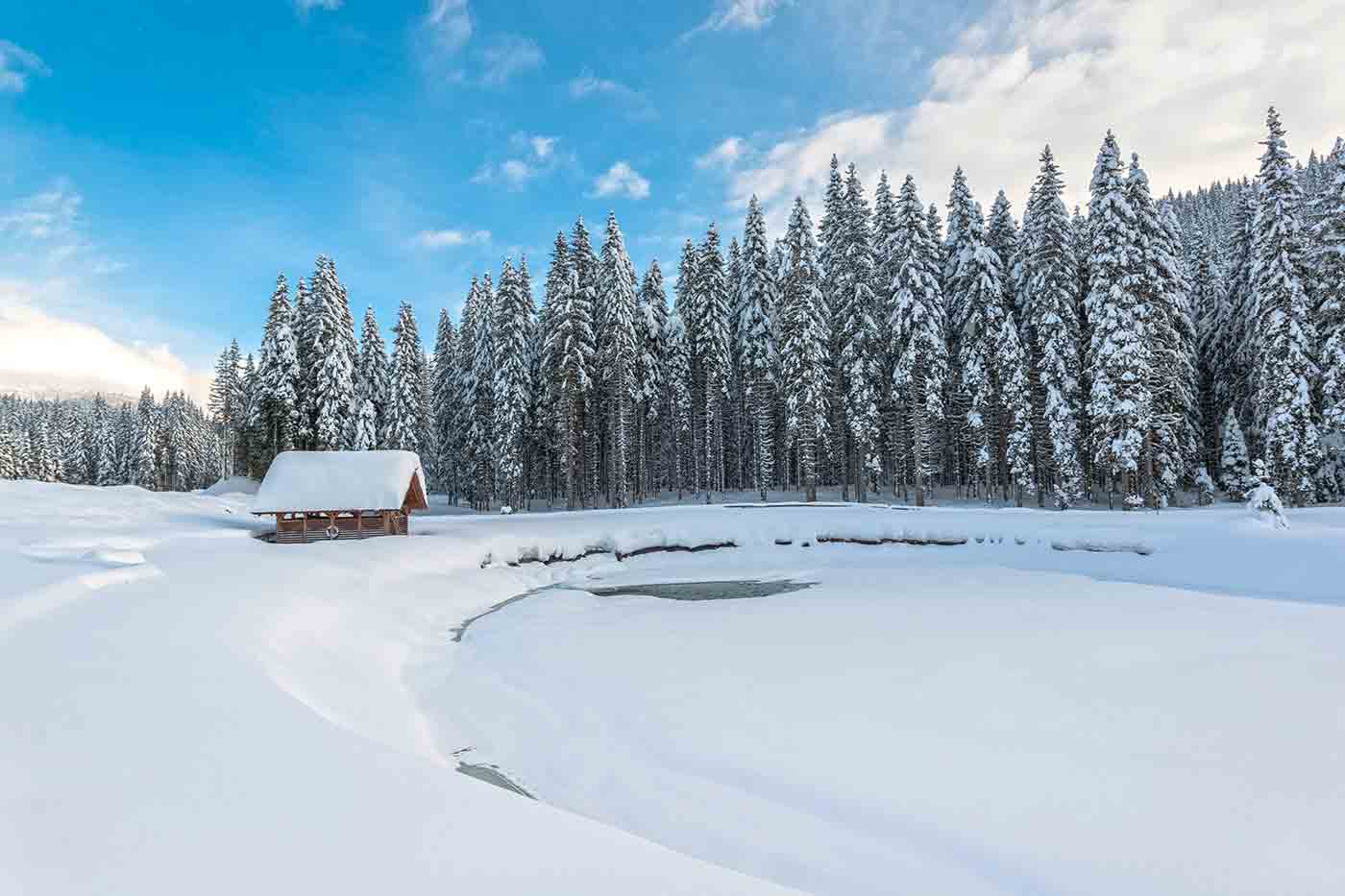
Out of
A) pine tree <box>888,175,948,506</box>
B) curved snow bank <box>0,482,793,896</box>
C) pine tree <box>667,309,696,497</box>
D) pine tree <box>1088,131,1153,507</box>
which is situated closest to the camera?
curved snow bank <box>0,482,793,896</box>

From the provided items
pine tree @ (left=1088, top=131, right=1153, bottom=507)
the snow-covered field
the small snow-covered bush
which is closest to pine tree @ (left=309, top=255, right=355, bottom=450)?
the snow-covered field

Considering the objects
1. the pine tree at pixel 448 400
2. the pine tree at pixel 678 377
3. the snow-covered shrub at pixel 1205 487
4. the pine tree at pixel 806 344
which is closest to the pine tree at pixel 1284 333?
the snow-covered shrub at pixel 1205 487

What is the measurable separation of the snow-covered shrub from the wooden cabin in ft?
137

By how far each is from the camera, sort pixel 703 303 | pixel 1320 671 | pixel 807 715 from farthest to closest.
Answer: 1. pixel 703 303
2. pixel 1320 671
3. pixel 807 715

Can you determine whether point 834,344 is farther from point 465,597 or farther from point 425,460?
point 425,460

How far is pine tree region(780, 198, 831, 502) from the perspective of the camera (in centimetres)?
3956

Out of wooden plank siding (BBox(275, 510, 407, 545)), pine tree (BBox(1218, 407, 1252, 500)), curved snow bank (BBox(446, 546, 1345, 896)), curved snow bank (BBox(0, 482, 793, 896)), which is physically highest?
pine tree (BBox(1218, 407, 1252, 500))

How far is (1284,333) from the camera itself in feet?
101

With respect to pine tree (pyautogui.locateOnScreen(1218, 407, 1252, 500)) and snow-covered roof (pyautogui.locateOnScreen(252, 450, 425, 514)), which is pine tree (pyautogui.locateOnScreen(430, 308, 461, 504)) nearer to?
snow-covered roof (pyautogui.locateOnScreen(252, 450, 425, 514))

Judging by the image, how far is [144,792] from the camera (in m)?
5.15

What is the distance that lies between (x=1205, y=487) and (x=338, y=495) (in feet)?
148

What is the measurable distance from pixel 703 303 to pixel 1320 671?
136 ft

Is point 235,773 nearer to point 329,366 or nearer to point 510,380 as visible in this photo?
point 510,380

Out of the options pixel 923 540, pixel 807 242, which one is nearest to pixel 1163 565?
pixel 923 540
